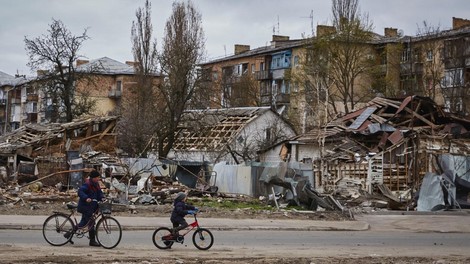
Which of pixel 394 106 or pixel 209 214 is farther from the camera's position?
pixel 394 106

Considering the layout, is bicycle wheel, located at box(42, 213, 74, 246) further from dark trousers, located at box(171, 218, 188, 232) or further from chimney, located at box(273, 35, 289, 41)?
chimney, located at box(273, 35, 289, 41)

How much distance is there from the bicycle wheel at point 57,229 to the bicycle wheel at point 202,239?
9.42 feet

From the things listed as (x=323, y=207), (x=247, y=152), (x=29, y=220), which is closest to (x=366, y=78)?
(x=247, y=152)

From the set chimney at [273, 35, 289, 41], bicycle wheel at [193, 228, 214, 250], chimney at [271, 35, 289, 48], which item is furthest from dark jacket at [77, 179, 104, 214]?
chimney at [273, 35, 289, 41]

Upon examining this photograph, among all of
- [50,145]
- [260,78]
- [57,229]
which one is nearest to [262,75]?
[260,78]

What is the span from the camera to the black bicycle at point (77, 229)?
17047mm

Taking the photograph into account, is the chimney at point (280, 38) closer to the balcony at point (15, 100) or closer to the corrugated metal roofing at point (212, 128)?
the corrugated metal roofing at point (212, 128)

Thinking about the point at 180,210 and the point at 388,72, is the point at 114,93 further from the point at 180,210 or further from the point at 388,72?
the point at 180,210

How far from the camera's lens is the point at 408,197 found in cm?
3394

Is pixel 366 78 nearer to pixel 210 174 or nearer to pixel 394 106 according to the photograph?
pixel 394 106

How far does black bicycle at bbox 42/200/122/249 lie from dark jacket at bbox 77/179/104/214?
0.15 metres

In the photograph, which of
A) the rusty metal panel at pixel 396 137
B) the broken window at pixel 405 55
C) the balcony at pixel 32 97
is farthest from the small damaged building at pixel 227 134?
the balcony at pixel 32 97

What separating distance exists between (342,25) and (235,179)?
27.9 m

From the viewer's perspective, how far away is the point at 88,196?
1744cm
